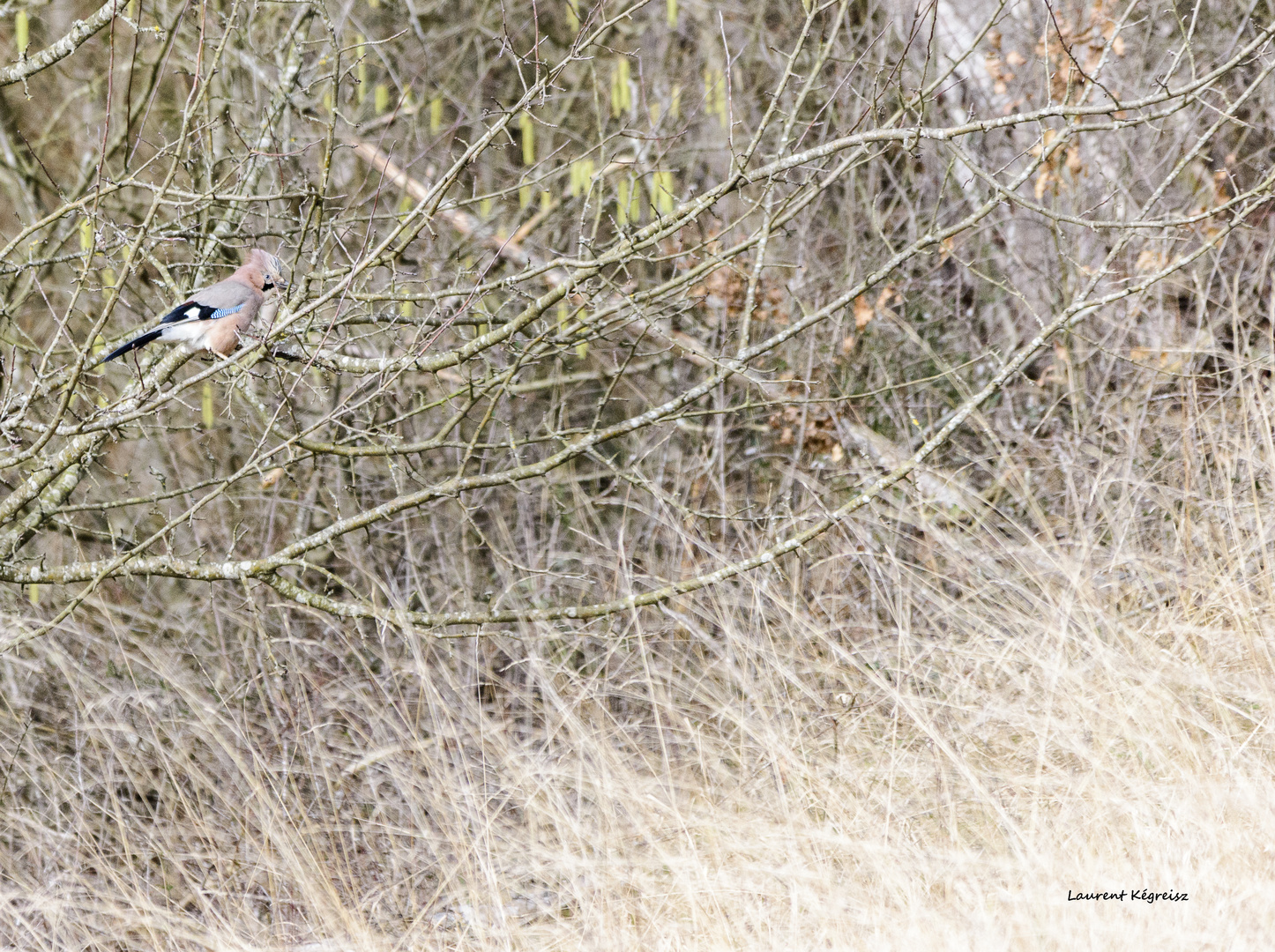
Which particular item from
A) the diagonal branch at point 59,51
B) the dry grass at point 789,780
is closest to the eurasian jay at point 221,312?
the diagonal branch at point 59,51

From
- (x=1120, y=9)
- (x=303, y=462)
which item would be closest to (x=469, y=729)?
(x=303, y=462)

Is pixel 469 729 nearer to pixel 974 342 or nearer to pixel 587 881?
pixel 587 881

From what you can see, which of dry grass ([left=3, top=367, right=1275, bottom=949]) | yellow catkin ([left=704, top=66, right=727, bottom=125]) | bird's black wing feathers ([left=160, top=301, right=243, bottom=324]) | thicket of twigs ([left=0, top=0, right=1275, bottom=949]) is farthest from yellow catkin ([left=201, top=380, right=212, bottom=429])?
yellow catkin ([left=704, top=66, right=727, bottom=125])

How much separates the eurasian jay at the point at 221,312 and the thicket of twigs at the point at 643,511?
129mm

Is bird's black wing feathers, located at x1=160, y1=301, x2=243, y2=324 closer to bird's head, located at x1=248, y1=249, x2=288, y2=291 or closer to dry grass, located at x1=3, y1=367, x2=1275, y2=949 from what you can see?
bird's head, located at x1=248, y1=249, x2=288, y2=291

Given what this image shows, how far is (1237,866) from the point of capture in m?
2.66

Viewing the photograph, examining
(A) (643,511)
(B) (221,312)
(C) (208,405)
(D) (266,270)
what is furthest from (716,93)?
(B) (221,312)

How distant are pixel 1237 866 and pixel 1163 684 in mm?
864

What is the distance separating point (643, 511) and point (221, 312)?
270cm

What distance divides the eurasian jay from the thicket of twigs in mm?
129

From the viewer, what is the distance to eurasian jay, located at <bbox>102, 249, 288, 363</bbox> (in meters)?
3.43

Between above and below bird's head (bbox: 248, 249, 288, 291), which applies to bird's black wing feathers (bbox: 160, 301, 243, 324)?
below

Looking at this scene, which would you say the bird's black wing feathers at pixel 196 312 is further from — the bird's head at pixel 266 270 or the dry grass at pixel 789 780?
the dry grass at pixel 789 780

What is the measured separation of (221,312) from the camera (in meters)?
3.53
